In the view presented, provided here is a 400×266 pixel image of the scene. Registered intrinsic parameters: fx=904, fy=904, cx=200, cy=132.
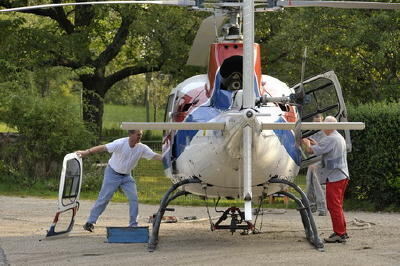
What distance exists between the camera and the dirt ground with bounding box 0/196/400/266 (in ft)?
38.0

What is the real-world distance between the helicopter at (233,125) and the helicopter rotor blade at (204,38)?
15 millimetres

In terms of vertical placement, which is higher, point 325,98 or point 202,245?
point 325,98

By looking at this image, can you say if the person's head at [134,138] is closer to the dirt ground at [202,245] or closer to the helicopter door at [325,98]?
the dirt ground at [202,245]

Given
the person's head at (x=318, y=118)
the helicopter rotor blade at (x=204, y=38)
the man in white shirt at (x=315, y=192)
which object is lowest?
the man in white shirt at (x=315, y=192)

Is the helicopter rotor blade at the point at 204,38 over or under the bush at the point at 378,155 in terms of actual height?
over

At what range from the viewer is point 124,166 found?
47.5ft

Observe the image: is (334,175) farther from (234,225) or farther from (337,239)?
(234,225)

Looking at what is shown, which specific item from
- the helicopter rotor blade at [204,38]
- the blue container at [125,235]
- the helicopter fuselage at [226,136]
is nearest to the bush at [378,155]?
the helicopter rotor blade at [204,38]

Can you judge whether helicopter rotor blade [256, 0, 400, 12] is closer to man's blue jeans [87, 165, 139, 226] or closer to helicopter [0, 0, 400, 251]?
helicopter [0, 0, 400, 251]

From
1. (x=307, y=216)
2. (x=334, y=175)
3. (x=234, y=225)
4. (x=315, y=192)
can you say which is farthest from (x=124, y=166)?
(x=315, y=192)

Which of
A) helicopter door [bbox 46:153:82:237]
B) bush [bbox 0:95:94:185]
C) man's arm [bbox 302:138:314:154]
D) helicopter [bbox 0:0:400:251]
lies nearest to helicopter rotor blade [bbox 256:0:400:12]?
helicopter [bbox 0:0:400:251]

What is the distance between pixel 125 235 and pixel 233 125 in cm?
330

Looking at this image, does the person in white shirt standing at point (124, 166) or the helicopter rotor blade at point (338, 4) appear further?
the person in white shirt standing at point (124, 166)

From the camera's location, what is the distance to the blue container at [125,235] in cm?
1341
